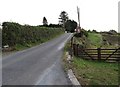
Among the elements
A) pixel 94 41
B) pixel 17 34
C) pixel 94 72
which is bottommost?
pixel 94 41

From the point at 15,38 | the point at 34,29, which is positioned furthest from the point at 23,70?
the point at 34,29

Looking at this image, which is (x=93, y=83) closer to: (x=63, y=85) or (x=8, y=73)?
(x=63, y=85)

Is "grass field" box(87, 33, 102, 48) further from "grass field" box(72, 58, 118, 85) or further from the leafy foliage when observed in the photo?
"grass field" box(72, 58, 118, 85)

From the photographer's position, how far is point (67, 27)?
12162 centimetres

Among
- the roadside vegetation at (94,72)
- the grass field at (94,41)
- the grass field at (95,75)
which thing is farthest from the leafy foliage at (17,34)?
the grass field at (95,75)

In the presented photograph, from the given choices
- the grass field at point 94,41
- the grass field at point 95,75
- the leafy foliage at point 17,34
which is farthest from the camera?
the grass field at point 94,41

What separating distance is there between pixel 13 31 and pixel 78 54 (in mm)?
8674

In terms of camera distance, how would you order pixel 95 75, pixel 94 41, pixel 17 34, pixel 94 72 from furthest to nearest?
pixel 94 41 → pixel 17 34 → pixel 94 72 → pixel 95 75

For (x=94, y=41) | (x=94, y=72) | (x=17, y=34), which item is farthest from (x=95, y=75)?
(x=94, y=41)

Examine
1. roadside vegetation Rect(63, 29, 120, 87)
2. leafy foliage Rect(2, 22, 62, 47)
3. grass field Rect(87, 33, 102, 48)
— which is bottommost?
grass field Rect(87, 33, 102, 48)

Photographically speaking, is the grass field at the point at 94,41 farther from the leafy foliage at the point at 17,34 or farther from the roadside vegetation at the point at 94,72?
the roadside vegetation at the point at 94,72

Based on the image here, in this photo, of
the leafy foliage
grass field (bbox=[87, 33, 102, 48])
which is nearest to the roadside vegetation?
the leafy foliage

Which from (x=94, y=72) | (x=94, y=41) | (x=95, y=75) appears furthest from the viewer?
(x=94, y=41)

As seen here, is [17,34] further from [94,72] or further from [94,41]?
[94,41]
